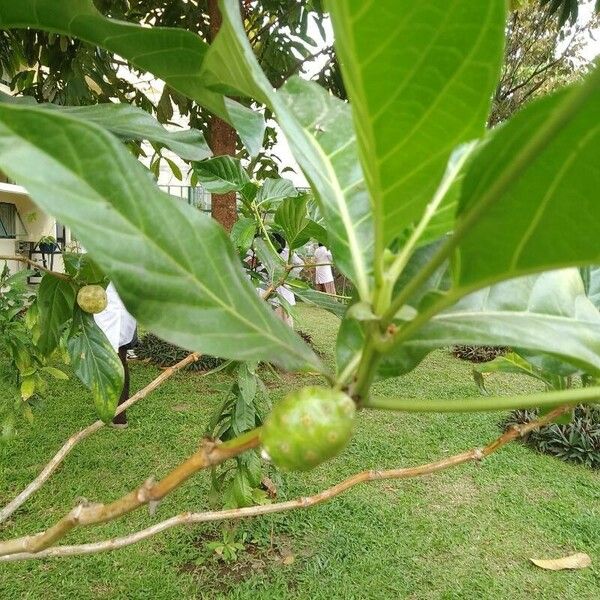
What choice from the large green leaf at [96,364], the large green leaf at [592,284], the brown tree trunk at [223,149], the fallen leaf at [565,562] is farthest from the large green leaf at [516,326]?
the brown tree trunk at [223,149]

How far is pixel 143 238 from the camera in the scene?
0.32 m

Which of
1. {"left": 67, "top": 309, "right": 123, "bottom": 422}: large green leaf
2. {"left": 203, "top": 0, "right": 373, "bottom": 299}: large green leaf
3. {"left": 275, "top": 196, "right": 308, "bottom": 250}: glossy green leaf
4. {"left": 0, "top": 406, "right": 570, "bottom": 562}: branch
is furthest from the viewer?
{"left": 275, "top": 196, "right": 308, "bottom": 250}: glossy green leaf

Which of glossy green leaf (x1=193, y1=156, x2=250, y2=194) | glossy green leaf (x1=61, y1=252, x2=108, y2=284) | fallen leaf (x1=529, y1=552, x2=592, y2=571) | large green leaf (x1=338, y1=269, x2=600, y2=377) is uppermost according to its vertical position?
glossy green leaf (x1=193, y1=156, x2=250, y2=194)

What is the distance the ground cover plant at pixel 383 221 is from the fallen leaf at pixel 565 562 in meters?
2.24

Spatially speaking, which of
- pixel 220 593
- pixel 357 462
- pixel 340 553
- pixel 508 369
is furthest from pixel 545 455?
pixel 508 369

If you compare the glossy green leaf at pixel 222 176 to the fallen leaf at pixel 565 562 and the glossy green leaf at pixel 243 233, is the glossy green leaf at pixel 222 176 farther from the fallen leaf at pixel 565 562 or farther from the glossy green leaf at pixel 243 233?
the fallen leaf at pixel 565 562

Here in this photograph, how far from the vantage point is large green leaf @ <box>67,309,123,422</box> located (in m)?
0.81

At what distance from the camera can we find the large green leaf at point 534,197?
0.25m

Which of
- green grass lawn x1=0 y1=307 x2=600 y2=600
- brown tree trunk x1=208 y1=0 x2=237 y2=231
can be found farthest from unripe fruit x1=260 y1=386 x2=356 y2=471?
brown tree trunk x1=208 y1=0 x2=237 y2=231

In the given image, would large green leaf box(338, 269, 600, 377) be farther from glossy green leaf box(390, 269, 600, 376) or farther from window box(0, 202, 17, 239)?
window box(0, 202, 17, 239)

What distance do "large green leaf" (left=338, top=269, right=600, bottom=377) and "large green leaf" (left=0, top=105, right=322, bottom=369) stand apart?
0.06 metres

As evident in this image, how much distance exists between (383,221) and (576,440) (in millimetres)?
3540

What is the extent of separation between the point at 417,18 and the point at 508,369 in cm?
51

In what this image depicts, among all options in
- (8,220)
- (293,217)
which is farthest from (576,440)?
(8,220)
